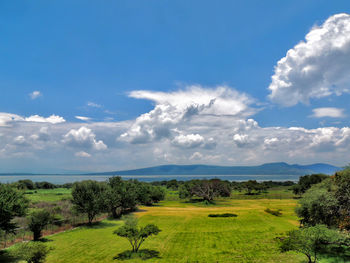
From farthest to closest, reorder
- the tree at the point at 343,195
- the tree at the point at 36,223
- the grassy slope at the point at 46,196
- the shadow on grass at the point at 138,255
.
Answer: the grassy slope at the point at 46,196 → the tree at the point at 36,223 → the shadow on grass at the point at 138,255 → the tree at the point at 343,195

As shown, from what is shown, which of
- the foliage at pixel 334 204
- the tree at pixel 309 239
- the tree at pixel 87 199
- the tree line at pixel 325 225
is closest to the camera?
the tree at pixel 309 239

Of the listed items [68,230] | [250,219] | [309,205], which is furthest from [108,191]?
[309,205]

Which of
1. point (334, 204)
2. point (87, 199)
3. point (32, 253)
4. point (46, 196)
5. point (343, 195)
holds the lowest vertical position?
point (46, 196)

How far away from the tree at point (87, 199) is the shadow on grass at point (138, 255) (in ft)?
81.9

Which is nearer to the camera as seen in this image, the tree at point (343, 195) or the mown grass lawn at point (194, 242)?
the tree at point (343, 195)

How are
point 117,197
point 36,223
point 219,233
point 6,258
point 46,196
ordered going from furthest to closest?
point 46,196, point 117,197, point 219,233, point 36,223, point 6,258

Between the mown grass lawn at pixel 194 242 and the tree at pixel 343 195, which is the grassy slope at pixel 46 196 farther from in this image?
the tree at pixel 343 195

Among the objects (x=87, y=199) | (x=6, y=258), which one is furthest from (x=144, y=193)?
(x=6, y=258)

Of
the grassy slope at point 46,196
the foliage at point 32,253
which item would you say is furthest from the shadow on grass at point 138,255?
the grassy slope at point 46,196

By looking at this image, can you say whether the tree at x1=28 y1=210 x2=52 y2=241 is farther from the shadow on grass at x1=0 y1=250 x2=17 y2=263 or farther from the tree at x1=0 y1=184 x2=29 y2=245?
the shadow on grass at x1=0 y1=250 x2=17 y2=263

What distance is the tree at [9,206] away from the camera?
35.3 meters

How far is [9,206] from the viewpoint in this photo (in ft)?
116

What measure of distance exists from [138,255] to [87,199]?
30469mm

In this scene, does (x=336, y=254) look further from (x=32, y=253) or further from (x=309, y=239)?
(x=32, y=253)
